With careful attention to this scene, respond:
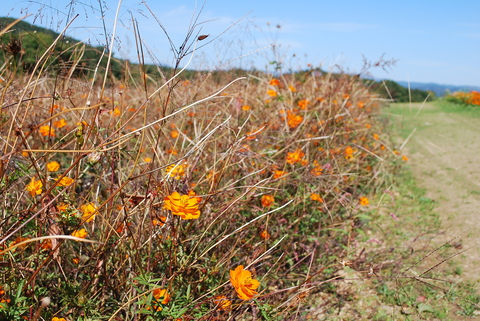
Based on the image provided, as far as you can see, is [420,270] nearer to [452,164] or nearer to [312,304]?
[312,304]

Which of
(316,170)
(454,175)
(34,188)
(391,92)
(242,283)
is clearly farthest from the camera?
(391,92)

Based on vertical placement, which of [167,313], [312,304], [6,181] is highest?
[6,181]

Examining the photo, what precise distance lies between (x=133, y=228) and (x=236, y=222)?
472mm

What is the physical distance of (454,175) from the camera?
11.5 feet

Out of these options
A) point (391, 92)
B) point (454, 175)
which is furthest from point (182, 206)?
point (391, 92)

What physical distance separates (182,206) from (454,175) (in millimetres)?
3171

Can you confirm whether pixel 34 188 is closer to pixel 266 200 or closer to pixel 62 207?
pixel 62 207

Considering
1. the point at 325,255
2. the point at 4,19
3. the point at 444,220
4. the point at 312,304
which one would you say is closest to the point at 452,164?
the point at 444,220

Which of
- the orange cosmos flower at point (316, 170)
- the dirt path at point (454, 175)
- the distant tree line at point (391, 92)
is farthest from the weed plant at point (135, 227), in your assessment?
the distant tree line at point (391, 92)

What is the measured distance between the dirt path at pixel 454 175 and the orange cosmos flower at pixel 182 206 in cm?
98

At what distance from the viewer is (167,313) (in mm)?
1130

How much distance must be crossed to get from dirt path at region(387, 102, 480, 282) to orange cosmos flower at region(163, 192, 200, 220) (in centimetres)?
98

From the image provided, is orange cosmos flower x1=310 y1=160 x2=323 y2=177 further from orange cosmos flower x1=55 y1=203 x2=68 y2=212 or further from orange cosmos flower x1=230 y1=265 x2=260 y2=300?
orange cosmos flower x1=55 y1=203 x2=68 y2=212

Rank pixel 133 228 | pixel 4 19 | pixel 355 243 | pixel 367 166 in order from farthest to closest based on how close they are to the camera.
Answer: pixel 367 166 → pixel 355 243 → pixel 133 228 → pixel 4 19
